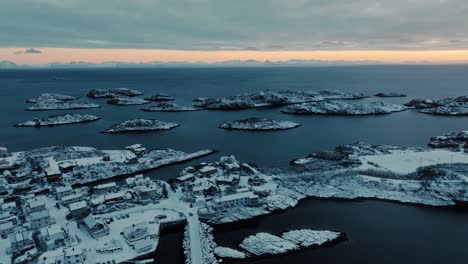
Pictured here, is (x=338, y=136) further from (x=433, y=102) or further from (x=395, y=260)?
(x=433, y=102)

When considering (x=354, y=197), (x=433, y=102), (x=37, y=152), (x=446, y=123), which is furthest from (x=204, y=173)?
(x=433, y=102)

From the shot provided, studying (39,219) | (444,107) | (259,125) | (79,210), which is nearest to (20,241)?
(39,219)

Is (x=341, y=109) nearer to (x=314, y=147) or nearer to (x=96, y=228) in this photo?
(x=314, y=147)

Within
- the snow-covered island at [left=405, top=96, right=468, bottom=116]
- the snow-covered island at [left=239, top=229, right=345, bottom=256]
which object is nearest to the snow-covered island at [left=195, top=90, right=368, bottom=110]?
the snow-covered island at [left=405, top=96, right=468, bottom=116]

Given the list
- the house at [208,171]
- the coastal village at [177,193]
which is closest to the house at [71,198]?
the coastal village at [177,193]

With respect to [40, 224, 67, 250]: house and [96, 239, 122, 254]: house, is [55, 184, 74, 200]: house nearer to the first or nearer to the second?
[40, 224, 67, 250]: house

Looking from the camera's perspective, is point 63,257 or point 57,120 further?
A: point 57,120
